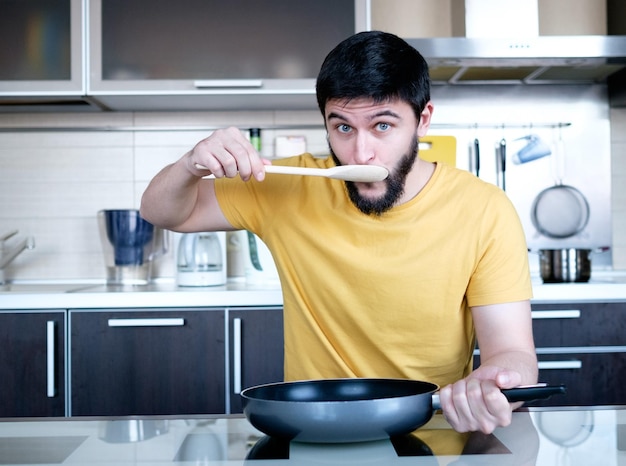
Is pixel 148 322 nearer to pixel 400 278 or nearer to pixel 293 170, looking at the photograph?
pixel 400 278

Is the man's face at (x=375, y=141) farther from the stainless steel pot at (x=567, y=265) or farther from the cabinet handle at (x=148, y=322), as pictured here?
the stainless steel pot at (x=567, y=265)

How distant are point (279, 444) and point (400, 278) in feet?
1.67

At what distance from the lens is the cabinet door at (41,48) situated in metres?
2.38

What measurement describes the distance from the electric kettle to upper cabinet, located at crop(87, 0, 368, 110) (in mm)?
492

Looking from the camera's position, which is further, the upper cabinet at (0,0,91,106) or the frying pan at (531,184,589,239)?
the frying pan at (531,184,589,239)

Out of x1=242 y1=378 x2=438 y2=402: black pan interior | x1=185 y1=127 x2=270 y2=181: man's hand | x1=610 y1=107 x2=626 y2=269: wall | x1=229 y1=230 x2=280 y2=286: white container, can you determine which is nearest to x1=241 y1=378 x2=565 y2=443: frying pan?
x1=242 y1=378 x2=438 y2=402: black pan interior

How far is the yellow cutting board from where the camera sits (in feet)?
8.84

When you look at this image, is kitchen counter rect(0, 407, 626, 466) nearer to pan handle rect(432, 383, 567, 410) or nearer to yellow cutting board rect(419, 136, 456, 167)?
pan handle rect(432, 383, 567, 410)

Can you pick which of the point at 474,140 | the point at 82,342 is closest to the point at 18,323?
the point at 82,342

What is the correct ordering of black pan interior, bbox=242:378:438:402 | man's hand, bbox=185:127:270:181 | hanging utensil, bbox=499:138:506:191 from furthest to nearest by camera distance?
hanging utensil, bbox=499:138:506:191
man's hand, bbox=185:127:270:181
black pan interior, bbox=242:378:438:402

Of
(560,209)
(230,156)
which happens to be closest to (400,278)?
(230,156)

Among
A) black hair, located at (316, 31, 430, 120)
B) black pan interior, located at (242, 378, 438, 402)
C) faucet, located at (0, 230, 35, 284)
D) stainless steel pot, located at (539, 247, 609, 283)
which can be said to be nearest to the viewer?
black pan interior, located at (242, 378, 438, 402)

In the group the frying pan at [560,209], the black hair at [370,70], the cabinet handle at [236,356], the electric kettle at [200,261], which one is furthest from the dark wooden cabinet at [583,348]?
the black hair at [370,70]

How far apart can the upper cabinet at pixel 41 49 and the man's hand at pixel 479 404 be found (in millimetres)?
1951
